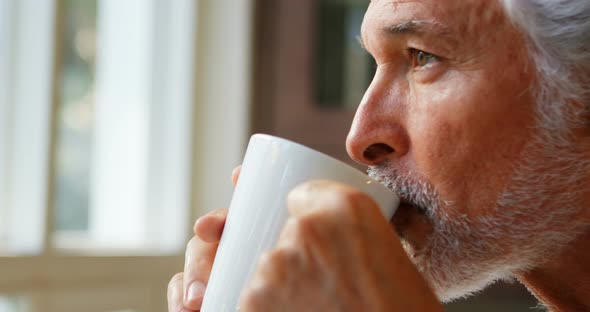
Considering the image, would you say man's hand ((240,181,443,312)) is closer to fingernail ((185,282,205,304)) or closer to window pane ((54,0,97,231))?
fingernail ((185,282,205,304))

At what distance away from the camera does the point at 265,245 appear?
2.51 feet

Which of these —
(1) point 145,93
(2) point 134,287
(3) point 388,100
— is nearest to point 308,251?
(3) point 388,100

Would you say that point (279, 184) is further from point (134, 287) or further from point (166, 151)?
point (166, 151)

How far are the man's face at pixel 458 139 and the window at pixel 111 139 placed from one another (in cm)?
129

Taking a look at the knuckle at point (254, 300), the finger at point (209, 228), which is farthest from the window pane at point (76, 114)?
the knuckle at point (254, 300)

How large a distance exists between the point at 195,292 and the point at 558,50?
475 mm

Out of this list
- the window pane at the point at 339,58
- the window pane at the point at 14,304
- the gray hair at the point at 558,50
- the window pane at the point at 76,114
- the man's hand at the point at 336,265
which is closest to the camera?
the man's hand at the point at 336,265

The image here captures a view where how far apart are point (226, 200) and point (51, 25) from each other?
39.5 inches

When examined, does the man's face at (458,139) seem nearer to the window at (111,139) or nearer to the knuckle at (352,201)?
the knuckle at (352,201)

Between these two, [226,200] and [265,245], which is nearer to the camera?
[265,245]

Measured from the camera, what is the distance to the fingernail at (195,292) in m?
0.94

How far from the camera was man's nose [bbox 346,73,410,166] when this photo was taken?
0.96 meters

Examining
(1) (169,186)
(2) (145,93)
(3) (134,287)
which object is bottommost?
(3) (134,287)

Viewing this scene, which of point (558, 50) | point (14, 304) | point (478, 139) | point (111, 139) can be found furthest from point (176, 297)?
point (111, 139)
